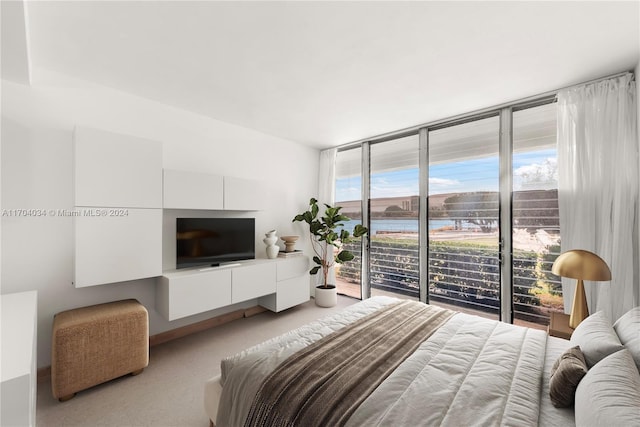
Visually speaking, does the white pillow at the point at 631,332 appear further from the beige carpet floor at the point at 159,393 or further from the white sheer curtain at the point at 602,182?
the beige carpet floor at the point at 159,393

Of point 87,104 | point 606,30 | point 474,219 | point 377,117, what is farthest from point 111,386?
point 606,30

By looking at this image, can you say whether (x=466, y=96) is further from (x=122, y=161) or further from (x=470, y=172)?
(x=122, y=161)

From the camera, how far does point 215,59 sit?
6.79ft

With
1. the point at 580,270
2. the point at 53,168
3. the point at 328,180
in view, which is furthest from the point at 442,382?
the point at 328,180

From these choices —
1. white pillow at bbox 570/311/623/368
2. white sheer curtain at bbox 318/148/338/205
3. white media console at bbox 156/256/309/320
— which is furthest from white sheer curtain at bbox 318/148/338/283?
white pillow at bbox 570/311/623/368

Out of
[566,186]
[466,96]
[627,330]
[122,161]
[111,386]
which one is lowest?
[111,386]

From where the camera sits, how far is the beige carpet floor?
70.6 inches

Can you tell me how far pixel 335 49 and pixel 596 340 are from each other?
7.54 ft

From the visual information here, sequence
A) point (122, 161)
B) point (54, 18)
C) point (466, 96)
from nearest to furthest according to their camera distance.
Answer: point (54, 18), point (122, 161), point (466, 96)

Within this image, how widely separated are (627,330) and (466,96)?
2.20 meters

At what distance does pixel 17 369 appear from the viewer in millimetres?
1037

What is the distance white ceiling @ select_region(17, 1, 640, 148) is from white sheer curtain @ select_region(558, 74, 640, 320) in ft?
0.77

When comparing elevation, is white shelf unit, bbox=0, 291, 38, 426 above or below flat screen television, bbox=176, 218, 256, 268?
below

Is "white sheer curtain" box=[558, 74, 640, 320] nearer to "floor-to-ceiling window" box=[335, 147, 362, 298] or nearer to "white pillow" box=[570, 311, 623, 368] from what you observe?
"white pillow" box=[570, 311, 623, 368]
